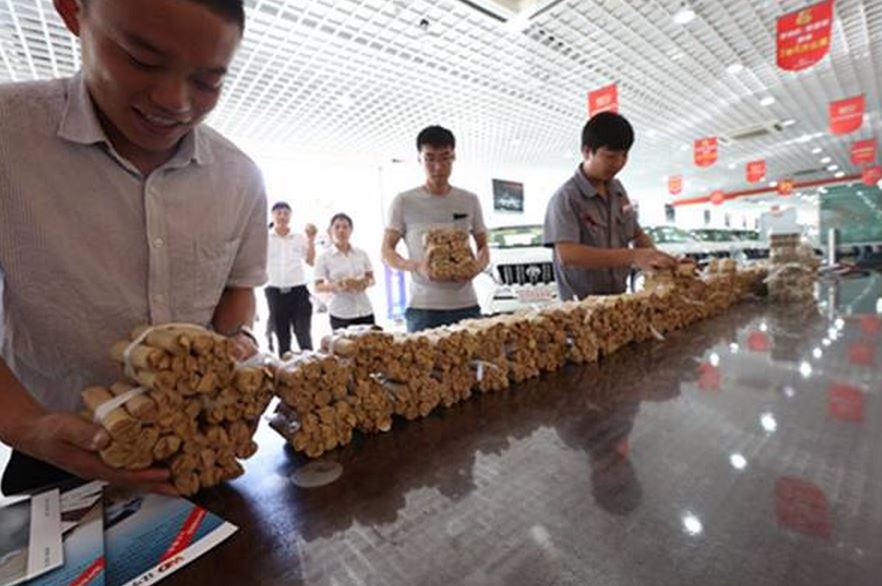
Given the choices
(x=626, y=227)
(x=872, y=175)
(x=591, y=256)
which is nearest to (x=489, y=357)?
(x=591, y=256)

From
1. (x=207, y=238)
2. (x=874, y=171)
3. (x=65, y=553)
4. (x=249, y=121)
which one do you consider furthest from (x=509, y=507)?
(x=874, y=171)

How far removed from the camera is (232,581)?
0.50m

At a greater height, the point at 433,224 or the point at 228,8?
the point at 228,8

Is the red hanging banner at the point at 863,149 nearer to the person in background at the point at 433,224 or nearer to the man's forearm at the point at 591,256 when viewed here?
the man's forearm at the point at 591,256

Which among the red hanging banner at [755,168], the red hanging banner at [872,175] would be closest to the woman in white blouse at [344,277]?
the red hanging banner at [755,168]

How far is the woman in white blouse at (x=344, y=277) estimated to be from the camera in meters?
3.30

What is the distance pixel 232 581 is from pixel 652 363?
1227 mm

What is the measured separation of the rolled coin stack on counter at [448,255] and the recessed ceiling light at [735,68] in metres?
4.79

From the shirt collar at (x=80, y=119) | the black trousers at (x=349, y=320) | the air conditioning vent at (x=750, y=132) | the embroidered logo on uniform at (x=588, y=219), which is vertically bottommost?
the black trousers at (x=349, y=320)

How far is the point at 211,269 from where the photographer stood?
0.86m

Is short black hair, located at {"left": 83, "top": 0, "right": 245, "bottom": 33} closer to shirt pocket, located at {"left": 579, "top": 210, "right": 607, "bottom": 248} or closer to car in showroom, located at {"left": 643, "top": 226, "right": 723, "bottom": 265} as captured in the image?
shirt pocket, located at {"left": 579, "top": 210, "right": 607, "bottom": 248}

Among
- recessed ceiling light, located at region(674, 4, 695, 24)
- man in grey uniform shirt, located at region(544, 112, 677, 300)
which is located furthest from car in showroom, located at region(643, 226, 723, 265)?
man in grey uniform shirt, located at region(544, 112, 677, 300)

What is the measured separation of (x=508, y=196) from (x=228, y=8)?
9.67 meters

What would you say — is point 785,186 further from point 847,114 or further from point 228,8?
point 228,8
